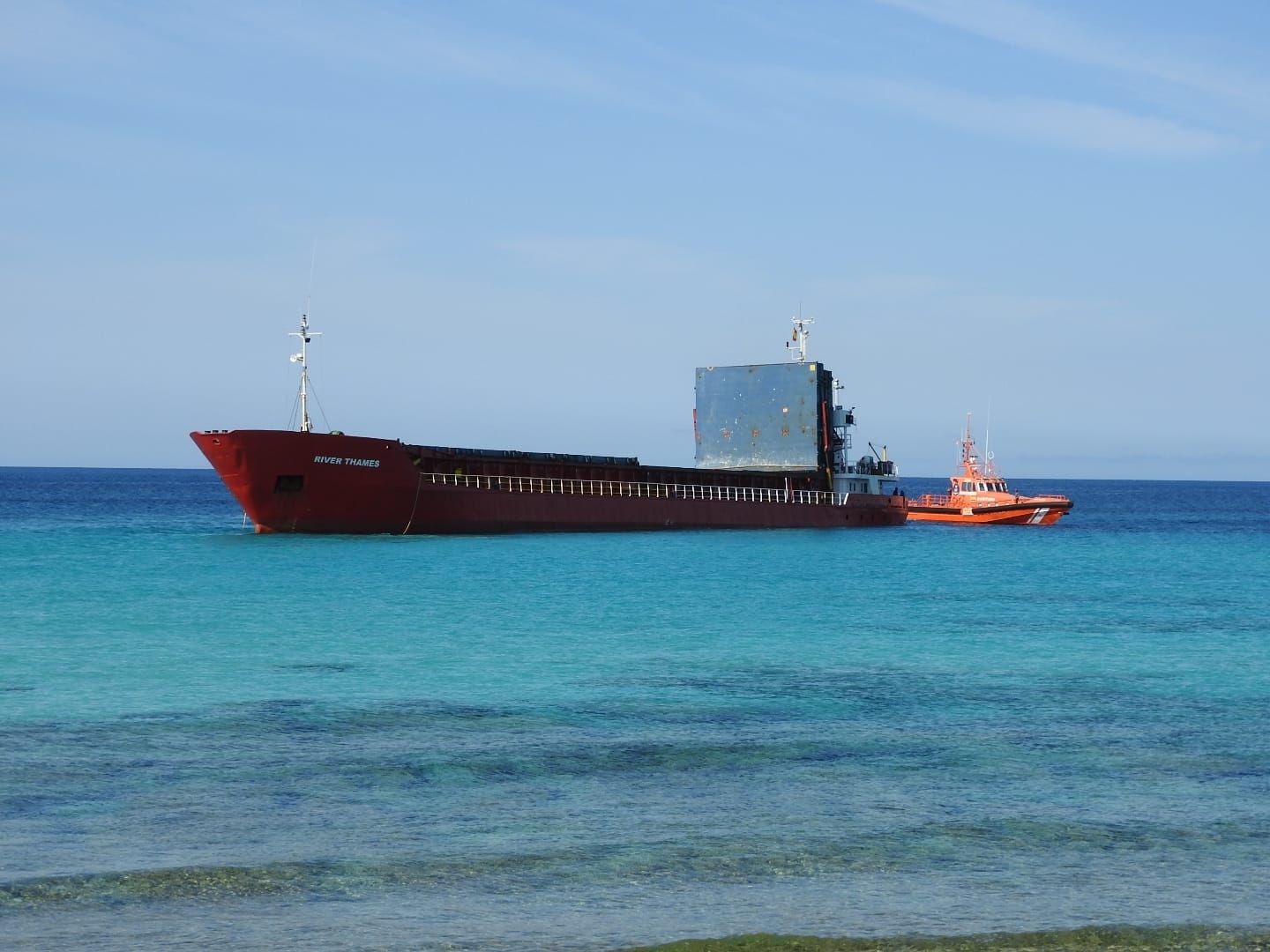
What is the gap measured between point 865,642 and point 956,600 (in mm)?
10791

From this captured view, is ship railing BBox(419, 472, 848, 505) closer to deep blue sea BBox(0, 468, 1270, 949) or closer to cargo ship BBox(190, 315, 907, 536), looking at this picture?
cargo ship BBox(190, 315, 907, 536)

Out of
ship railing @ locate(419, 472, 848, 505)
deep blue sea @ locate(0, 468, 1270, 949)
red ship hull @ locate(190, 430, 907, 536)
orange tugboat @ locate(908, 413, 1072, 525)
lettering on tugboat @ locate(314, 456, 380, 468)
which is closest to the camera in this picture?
deep blue sea @ locate(0, 468, 1270, 949)

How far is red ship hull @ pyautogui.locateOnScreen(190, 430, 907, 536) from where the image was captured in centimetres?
5209

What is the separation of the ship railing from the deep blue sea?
24.3 metres

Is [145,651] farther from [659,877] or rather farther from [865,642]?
[659,877]

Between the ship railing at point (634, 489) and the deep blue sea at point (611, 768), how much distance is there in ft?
79.6

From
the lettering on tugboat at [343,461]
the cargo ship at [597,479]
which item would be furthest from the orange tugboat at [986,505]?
the lettering on tugboat at [343,461]

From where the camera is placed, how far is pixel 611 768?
15.0m

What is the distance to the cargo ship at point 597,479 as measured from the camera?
52.7 m

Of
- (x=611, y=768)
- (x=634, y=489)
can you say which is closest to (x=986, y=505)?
(x=634, y=489)

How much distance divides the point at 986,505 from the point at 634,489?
27.0 meters

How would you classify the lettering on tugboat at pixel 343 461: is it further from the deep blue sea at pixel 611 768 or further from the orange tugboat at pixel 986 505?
the orange tugboat at pixel 986 505

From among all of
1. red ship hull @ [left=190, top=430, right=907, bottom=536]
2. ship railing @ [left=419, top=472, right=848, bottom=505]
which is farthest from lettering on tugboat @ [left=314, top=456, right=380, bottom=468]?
ship railing @ [left=419, top=472, right=848, bottom=505]

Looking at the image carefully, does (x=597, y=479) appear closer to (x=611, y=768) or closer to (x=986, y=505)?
(x=986, y=505)
